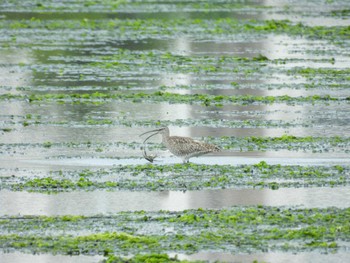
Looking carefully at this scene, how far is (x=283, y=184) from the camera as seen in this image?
1568 cm

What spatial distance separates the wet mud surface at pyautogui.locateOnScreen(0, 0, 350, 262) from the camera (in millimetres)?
12836

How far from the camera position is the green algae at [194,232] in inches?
488

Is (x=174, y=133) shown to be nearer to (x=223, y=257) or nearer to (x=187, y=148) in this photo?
(x=187, y=148)

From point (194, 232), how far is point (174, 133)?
6.89 meters

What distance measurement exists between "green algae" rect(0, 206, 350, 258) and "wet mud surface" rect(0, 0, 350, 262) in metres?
0.02

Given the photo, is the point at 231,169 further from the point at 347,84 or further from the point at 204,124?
the point at 347,84

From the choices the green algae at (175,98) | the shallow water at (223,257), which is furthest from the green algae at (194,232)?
the green algae at (175,98)

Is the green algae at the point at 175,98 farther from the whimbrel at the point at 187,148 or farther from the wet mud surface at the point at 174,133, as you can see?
the whimbrel at the point at 187,148

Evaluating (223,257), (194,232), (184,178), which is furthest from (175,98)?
(223,257)

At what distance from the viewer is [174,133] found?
19.9 meters

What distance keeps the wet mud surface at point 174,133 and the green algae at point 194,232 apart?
2cm

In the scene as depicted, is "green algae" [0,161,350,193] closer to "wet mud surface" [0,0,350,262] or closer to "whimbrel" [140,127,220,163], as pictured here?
"wet mud surface" [0,0,350,262]

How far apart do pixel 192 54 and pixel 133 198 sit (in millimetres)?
16395

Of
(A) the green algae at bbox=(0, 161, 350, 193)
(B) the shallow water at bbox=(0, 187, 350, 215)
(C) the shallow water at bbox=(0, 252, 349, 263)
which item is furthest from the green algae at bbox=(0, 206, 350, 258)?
(A) the green algae at bbox=(0, 161, 350, 193)
